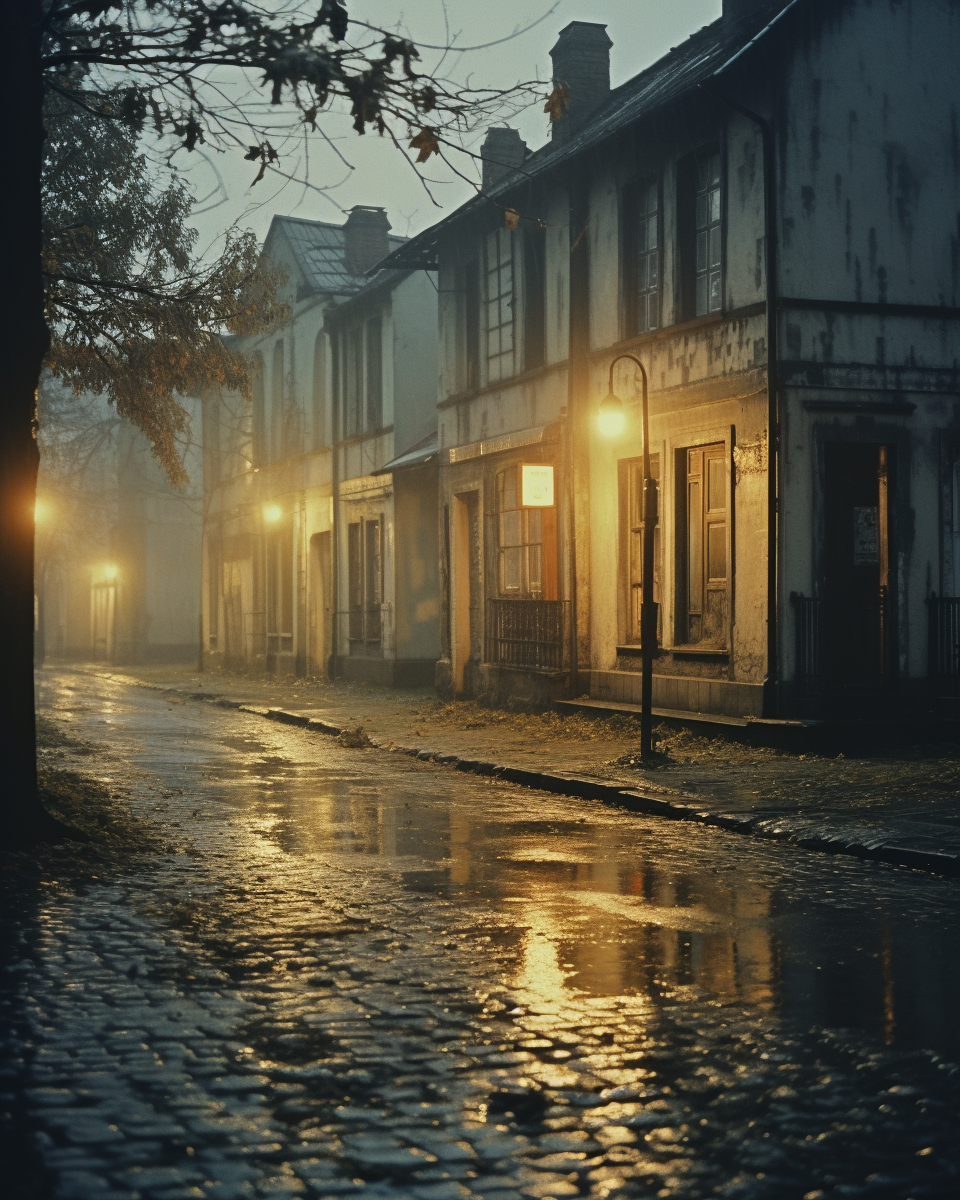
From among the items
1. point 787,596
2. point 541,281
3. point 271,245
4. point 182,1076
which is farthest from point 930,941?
point 271,245

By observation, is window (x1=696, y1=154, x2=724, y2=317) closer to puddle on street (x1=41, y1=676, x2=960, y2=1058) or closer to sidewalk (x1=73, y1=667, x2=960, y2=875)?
sidewalk (x1=73, y1=667, x2=960, y2=875)

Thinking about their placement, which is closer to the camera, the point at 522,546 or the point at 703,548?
the point at 703,548

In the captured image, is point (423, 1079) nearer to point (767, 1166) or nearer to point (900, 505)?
point (767, 1166)

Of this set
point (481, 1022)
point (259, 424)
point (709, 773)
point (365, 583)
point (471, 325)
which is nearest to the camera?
point (481, 1022)

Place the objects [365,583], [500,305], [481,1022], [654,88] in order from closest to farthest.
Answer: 1. [481,1022]
2. [654,88]
3. [500,305]
4. [365,583]

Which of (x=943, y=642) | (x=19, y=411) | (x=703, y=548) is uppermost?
(x=19, y=411)

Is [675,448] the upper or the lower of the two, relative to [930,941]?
upper

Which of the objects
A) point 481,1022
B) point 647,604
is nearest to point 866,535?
point 647,604

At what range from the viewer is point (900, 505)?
630 inches

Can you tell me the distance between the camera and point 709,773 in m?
13.2

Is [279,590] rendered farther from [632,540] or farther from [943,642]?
[943,642]

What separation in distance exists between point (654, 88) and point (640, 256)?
8.21ft

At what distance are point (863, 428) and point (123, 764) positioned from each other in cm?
819

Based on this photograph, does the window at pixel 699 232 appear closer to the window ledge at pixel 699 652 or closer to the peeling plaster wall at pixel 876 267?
the peeling plaster wall at pixel 876 267
